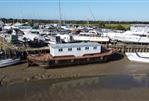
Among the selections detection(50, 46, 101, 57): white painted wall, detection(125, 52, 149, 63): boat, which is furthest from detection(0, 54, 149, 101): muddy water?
detection(125, 52, 149, 63): boat

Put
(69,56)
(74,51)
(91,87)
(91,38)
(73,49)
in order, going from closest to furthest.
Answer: (91,87) → (69,56) → (73,49) → (74,51) → (91,38)

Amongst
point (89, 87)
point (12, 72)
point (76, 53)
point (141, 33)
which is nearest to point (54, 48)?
point (76, 53)

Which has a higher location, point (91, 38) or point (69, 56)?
point (91, 38)

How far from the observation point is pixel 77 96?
101 feet

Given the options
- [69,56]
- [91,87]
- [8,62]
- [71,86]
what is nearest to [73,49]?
[69,56]

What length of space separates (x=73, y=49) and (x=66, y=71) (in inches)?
190

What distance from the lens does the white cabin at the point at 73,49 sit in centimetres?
4309

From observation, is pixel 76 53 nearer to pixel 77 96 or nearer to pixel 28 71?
pixel 28 71

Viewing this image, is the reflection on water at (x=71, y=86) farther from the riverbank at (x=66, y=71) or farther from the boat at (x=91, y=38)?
the boat at (x=91, y=38)

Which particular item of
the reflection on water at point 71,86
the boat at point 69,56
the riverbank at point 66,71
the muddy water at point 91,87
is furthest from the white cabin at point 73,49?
the reflection on water at point 71,86

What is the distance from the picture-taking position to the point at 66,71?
132 feet

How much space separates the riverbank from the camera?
37250 millimetres

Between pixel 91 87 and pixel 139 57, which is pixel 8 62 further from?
pixel 139 57

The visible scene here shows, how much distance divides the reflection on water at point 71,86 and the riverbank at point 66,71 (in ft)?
4.99
